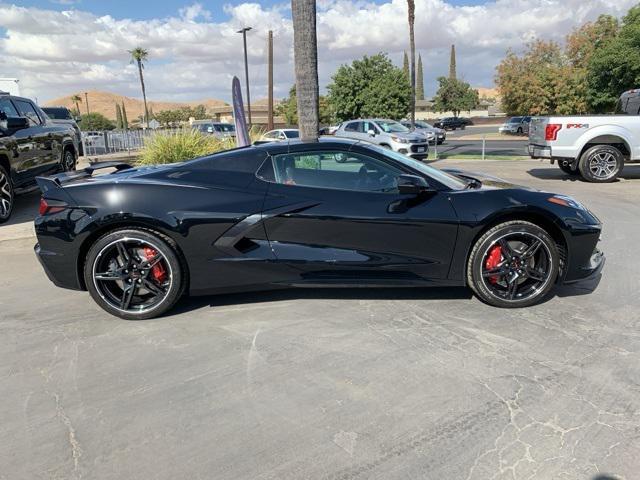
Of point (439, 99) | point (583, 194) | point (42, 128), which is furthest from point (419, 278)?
point (439, 99)

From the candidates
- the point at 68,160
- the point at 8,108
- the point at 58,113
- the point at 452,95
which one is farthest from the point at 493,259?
the point at 452,95

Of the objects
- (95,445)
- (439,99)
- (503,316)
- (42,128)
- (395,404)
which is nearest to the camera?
(95,445)

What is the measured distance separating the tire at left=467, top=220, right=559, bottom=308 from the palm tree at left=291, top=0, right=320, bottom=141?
5.29 m

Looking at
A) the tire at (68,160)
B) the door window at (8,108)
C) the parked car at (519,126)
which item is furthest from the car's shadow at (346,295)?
the parked car at (519,126)

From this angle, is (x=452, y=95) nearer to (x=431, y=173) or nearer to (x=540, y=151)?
(x=540, y=151)

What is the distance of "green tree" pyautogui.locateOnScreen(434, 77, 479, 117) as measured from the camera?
2945 inches

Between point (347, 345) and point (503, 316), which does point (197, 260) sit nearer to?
point (347, 345)

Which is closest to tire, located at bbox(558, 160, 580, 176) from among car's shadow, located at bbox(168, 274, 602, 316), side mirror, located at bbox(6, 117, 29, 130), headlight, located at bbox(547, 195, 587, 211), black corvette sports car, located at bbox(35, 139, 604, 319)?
car's shadow, located at bbox(168, 274, 602, 316)

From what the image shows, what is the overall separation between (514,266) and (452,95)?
76277 mm

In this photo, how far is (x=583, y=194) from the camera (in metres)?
9.46

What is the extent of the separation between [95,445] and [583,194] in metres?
9.43

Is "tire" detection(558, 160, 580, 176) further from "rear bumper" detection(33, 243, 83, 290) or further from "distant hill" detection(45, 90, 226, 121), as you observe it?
"distant hill" detection(45, 90, 226, 121)

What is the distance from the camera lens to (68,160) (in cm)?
1062

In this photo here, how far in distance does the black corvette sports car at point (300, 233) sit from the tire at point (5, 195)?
14.0 feet
